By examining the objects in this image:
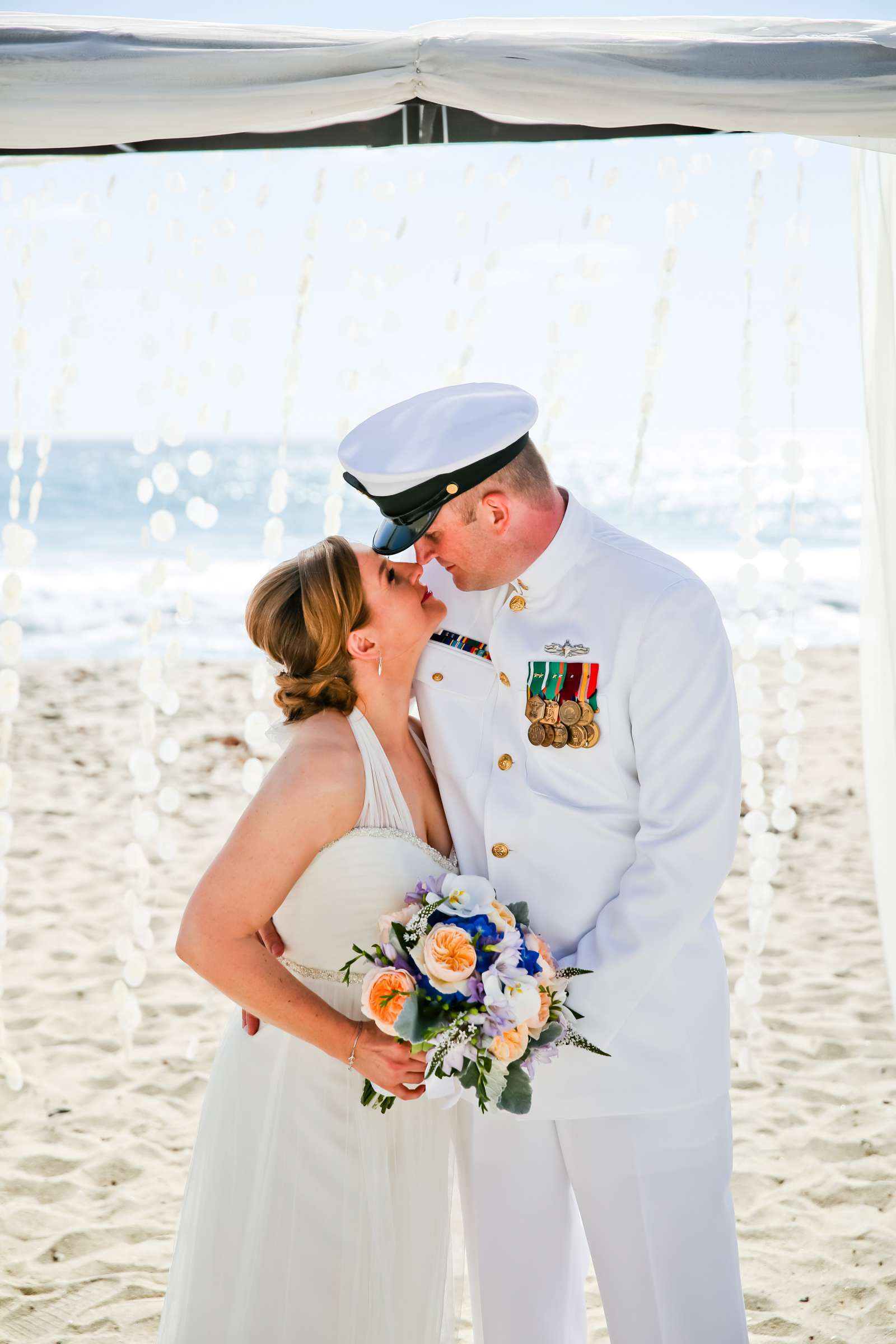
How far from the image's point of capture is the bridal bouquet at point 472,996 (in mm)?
1923

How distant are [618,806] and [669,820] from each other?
0.14 m

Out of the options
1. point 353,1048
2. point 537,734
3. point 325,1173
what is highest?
point 537,734

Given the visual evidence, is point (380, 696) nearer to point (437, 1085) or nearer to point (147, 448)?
point (437, 1085)

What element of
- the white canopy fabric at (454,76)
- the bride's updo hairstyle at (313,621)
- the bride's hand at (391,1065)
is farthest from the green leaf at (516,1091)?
the white canopy fabric at (454,76)

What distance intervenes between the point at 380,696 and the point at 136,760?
1554 millimetres

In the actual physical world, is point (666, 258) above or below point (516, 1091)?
above

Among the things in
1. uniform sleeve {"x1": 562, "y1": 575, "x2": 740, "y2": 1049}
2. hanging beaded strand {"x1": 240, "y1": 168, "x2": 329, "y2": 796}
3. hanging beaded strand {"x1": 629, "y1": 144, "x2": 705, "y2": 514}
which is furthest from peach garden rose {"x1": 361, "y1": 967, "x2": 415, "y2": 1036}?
hanging beaded strand {"x1": 629, "y1": 144, "x2": 705, "y2": 514}

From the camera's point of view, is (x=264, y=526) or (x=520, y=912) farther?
(x=264, y=526)

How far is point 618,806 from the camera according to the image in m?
2.25

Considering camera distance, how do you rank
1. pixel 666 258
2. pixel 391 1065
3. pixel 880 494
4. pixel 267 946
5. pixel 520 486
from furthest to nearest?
1. pixel 666 258
2. pixel 880 494
3. pixel 267 946
4. pixel 520 486
5. pixel 391 1065

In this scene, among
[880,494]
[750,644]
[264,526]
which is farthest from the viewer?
[264,526]

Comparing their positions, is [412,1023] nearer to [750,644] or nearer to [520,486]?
[520,486]

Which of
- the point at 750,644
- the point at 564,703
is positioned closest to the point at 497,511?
the point at 564,703

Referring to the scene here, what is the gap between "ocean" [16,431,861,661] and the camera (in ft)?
53.0
